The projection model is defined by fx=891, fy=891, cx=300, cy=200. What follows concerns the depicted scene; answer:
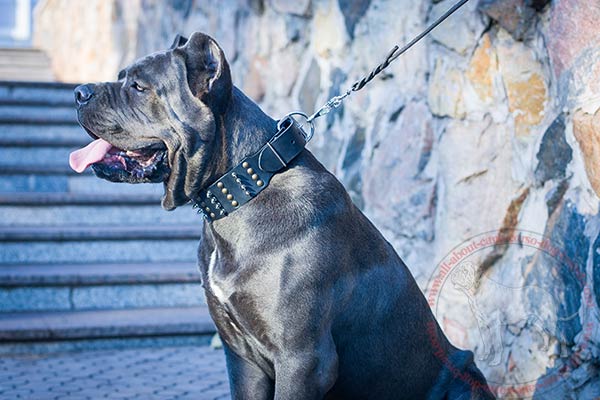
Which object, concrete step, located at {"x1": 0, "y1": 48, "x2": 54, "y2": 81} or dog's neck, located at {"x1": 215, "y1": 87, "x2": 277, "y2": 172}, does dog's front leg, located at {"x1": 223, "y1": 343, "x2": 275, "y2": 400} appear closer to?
dog's neck, located at {"x1": 215, "y1": 87, "x2": 277, "y2": 172}

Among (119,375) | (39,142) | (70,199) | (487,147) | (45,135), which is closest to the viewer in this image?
(487,147)

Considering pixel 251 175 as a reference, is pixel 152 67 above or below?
above

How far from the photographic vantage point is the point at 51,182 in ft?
18.8

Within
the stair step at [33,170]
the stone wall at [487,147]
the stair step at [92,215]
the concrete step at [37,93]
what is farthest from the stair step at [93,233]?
the concrete step at [37,93]

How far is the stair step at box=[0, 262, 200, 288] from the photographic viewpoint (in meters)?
4.56

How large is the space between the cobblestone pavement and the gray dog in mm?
1058

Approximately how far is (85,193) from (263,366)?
10.7 feet

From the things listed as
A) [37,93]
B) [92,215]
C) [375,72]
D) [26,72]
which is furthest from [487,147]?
[26,72]

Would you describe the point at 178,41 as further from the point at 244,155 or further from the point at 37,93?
the point at 37,93

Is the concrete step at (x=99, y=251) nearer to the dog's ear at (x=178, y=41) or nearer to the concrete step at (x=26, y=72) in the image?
the dog's ear at (x=178, y=41)

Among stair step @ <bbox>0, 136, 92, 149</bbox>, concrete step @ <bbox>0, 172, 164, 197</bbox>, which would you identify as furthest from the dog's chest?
stair step @ <bbox>0, 136, 92, 149</bbox>

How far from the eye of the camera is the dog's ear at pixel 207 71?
2486 millimetres

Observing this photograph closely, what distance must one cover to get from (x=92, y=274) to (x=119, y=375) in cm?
93

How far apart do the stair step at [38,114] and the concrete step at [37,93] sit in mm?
41
